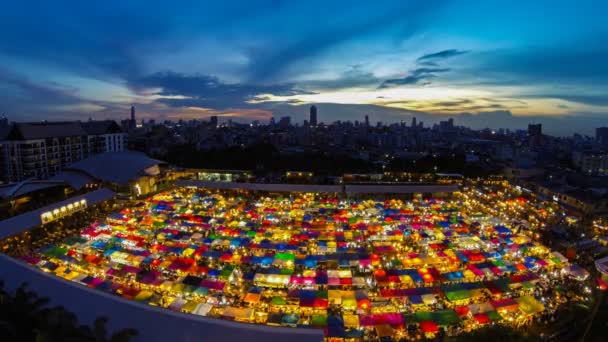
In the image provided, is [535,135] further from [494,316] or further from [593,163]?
[494,316]

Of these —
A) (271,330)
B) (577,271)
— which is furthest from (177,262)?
(577,271)

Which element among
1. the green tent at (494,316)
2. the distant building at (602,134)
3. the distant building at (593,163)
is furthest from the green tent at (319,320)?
the distant building at (602,134)

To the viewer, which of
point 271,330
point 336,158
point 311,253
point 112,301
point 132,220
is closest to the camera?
point 271,330

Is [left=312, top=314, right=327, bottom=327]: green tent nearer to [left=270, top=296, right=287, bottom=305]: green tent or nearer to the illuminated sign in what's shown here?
[left=270, top=296, right=287, bottom=305]: green tent

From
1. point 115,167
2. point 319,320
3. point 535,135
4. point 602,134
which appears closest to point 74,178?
point 115,167

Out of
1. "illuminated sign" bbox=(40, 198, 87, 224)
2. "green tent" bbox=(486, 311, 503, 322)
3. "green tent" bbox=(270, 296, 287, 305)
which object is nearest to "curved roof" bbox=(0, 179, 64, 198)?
"illuminated sign" bbox=(40, 198, 87, 224)

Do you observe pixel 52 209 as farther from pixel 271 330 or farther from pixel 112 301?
pixel 271 330

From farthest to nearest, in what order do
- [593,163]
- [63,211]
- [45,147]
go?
[593,163] → [45,147] → [63,211]
